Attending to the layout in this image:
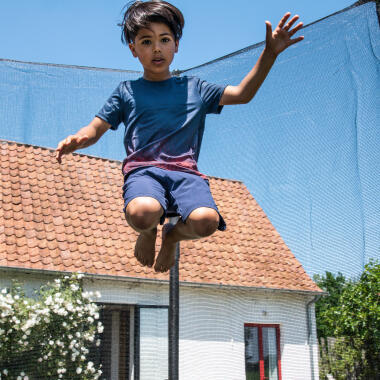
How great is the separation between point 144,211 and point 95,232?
4667mm

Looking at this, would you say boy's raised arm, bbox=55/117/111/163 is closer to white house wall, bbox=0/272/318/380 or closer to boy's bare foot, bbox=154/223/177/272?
boy's bare foot, bbox=154/223/177/272

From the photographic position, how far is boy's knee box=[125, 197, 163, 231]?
1860 millimetres

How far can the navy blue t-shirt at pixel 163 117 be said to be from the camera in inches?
81.9

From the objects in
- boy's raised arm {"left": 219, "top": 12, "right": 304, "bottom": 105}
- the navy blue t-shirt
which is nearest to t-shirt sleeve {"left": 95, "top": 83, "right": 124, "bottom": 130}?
the navy blue t-shirt

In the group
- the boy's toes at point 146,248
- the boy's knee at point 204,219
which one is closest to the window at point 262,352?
the boy's toes at point 146,248

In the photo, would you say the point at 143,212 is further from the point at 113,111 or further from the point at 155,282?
the point at 155,282

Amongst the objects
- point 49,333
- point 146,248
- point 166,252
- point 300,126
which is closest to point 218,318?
point 49,333

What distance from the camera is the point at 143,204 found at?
6.10 ft

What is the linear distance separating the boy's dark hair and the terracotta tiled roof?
151 inches

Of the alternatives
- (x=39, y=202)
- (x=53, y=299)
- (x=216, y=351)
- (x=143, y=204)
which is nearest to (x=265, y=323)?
(x=216, y=351)

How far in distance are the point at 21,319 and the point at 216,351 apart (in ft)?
6.89

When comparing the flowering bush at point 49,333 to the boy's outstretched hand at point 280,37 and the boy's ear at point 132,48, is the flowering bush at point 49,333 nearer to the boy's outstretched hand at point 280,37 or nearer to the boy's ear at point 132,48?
the boy's ear at point 132,48

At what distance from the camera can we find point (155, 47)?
2152mm

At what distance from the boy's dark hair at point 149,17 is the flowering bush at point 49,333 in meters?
3.05
